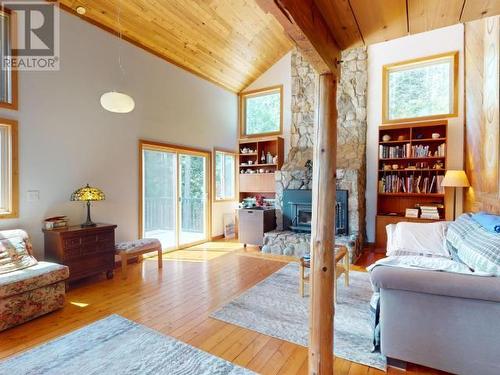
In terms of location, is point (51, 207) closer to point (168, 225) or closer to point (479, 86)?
point (168, 225)

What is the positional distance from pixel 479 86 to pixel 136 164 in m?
5.12

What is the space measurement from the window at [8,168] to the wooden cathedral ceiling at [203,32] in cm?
177

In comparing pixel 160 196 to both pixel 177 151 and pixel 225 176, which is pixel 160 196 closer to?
pixel 177 151

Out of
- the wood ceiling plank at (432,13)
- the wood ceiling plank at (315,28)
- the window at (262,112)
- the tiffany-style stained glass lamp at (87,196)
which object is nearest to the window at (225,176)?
the window at (262,112)

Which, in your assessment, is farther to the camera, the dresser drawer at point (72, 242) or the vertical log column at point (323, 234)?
the dresser drawer at point (72, 242)

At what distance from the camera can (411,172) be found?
510 centimetres

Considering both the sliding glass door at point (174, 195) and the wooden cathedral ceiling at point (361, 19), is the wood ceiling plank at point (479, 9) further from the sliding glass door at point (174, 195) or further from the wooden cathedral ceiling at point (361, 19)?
the sliding glass door at point (174, 195)

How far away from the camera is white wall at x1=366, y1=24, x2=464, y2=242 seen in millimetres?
4699

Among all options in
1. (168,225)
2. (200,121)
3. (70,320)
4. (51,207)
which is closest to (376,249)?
(168,225)

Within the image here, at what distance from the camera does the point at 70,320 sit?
2.58 meters

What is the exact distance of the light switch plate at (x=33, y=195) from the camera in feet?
10.8

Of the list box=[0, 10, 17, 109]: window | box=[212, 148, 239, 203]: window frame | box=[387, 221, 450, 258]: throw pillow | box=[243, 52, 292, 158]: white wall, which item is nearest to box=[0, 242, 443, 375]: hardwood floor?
box=[387, 221, 450, 258]: throw pillow

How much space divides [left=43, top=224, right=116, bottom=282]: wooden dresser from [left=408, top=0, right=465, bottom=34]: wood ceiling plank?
379 cm

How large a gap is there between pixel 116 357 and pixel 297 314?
159cm
